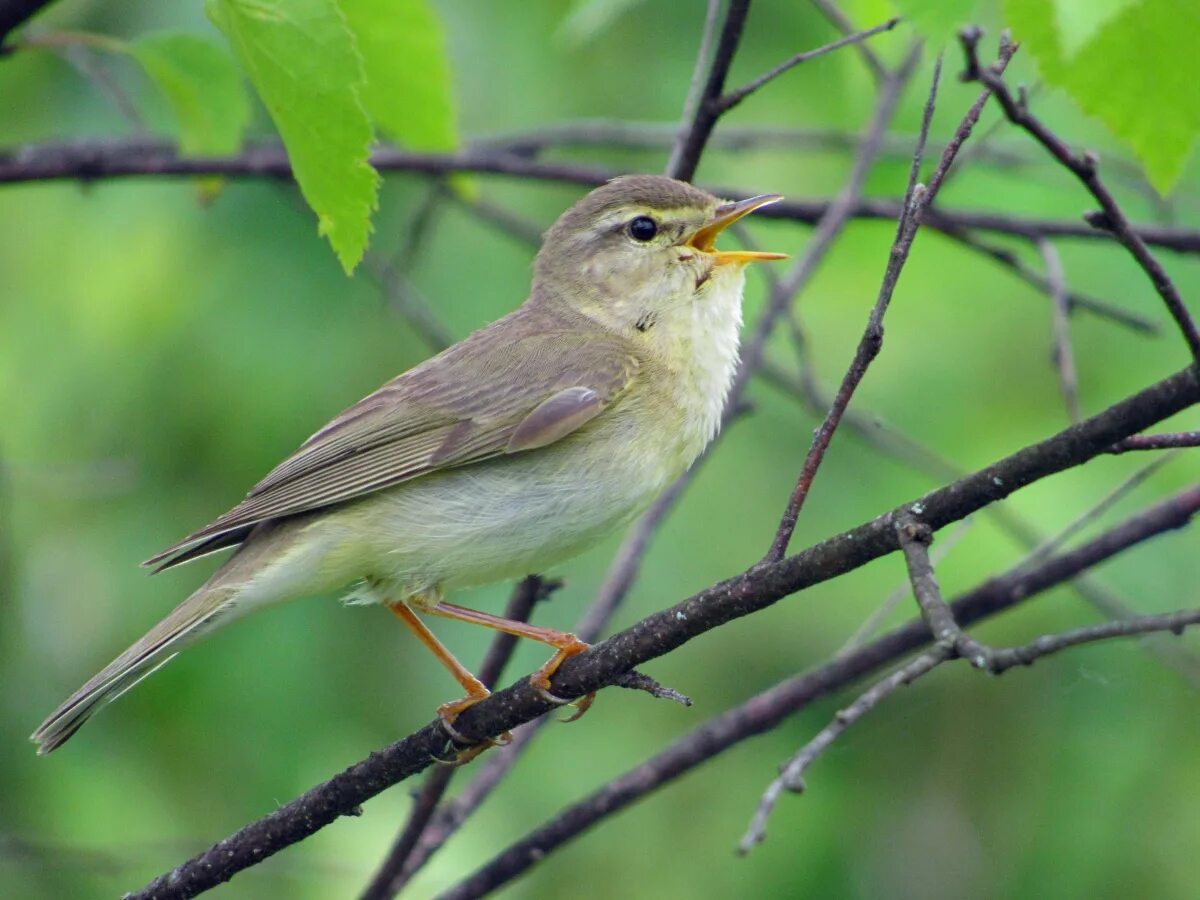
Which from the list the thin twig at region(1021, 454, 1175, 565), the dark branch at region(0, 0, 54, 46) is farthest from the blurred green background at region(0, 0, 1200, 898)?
the dark branch at region(0, 0, 54, 46)

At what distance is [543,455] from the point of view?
3787mm

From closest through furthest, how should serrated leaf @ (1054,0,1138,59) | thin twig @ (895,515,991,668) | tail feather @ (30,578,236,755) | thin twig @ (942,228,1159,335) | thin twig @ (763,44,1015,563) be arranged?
thin twig @ (895,515,991,668), serrated leaf @ (1054,0,1138,59), thin twig @ (763,44,1015,563), tail feather @ (30,578,236,755), thin twig @ (942,228,1159,335)

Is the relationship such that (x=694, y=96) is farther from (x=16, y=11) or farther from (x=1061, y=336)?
(x=16, y=11)

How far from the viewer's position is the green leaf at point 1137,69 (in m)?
2.04

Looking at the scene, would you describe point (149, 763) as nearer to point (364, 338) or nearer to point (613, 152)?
point (364, 338)

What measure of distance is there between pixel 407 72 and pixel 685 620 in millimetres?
1821

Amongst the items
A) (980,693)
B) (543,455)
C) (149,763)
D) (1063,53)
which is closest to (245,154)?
(543,455)

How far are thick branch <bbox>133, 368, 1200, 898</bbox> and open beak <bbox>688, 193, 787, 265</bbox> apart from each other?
1.68 metres

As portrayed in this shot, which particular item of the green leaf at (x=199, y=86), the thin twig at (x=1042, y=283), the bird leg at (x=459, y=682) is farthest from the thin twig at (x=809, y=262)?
the green leaf at (x=199, y=86)

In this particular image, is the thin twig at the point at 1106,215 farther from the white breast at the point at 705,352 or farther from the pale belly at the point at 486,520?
the white breast at the point at 705,352

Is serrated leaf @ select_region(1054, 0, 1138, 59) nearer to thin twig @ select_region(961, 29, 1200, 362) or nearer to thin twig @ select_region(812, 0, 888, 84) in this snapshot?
thin twig @ select_region(961, 29, 1200, 362)

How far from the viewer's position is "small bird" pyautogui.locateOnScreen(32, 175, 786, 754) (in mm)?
3590

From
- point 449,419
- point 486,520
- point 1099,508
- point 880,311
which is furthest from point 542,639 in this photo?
point 880,311

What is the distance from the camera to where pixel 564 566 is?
17.1ft
